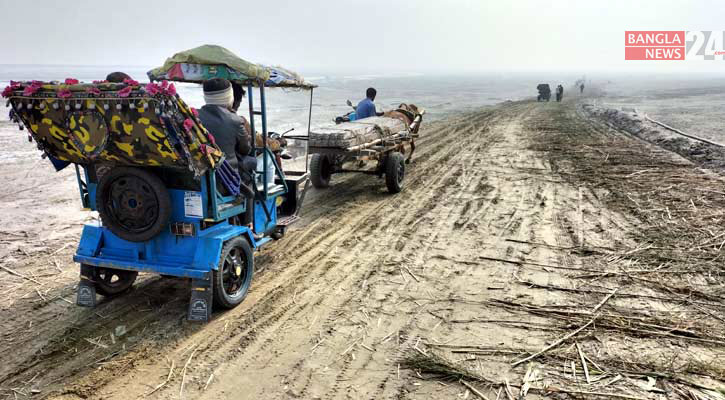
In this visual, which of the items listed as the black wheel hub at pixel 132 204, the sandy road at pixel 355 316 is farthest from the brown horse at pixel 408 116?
the black wheel hub at pixel 132 204

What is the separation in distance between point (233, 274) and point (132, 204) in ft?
3.75

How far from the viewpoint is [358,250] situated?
6242 mm

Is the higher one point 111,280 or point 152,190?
point 152,190

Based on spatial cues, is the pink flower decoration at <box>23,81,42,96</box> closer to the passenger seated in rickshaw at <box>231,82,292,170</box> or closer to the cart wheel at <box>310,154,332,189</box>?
the passenger seated in rickshaw at <box>231,82,292,170</box>

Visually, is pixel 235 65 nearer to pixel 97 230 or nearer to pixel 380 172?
pixel 97 230

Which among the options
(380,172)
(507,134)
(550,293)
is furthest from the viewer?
(507,134)

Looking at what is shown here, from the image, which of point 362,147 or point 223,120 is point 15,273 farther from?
point 362,147

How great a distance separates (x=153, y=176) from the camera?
4164mm

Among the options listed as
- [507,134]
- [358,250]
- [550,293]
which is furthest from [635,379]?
[507,134]

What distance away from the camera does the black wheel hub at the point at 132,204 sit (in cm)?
424

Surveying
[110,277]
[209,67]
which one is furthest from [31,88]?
[110,277]

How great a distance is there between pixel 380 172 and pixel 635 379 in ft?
21.3

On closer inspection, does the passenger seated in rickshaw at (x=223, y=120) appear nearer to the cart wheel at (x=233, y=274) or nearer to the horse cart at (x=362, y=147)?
the cart wheel at (x=233, y=274)

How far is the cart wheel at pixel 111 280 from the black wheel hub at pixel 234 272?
1105 mm
